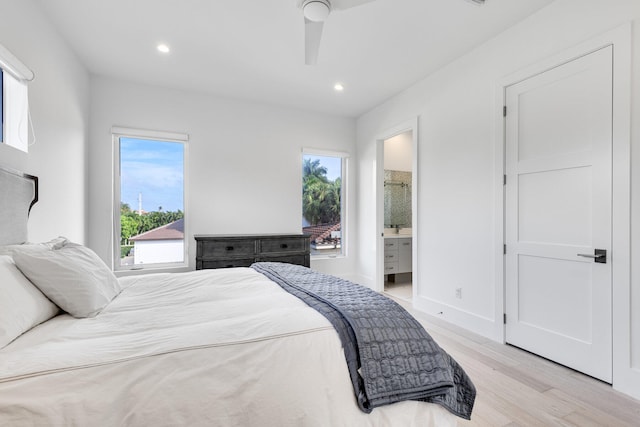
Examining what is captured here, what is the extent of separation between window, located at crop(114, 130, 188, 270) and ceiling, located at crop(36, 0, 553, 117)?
773 mm

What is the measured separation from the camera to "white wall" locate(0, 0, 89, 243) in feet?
6.68

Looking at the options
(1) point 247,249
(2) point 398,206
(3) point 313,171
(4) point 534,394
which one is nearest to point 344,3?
(4) point 534,394

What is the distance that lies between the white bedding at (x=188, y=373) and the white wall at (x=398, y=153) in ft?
14.0

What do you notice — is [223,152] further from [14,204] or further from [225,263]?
[14,204]

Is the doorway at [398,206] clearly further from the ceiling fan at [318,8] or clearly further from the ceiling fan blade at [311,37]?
the ceiling fan at [318,8]

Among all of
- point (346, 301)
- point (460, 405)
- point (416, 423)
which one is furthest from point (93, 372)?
point (460, 405)

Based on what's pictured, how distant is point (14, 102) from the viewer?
2.04 meters

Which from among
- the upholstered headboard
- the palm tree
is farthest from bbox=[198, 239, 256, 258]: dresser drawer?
the upholstered headboard

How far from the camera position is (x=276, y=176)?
14.6ft

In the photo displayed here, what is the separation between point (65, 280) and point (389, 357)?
1428 millimetres

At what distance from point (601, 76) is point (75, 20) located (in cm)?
403

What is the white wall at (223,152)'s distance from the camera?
3.56m

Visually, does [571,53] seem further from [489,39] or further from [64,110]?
[64,110]

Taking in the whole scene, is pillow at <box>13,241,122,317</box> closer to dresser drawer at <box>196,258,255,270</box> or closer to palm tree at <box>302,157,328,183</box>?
dresser drawer at <box>196,258,255,270</box>
